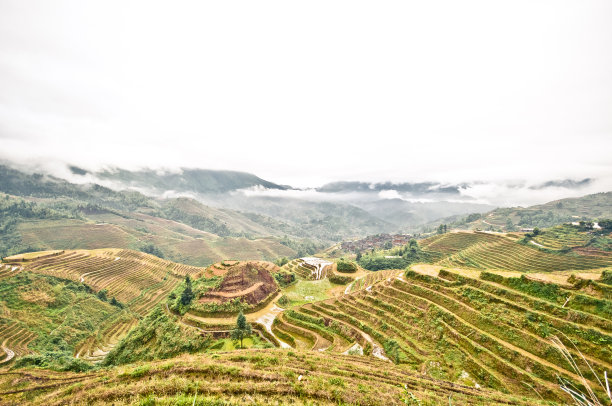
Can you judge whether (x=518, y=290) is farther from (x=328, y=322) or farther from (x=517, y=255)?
(x=517, y=255)

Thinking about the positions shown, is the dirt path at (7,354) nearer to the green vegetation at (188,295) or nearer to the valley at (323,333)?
the valley at (323,333)

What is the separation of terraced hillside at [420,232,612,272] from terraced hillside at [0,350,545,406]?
61.3m

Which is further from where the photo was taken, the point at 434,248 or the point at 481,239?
the point at 434,248

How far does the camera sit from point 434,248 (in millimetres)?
98750

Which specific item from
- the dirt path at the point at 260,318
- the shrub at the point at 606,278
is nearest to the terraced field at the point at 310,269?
the dirt path at the point at 260,318

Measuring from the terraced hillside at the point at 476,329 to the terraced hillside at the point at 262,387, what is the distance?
3612 mm

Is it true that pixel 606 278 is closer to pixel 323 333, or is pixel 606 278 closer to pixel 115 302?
pixel 323 333

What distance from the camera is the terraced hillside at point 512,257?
209 ft

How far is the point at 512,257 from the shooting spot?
69.6 meters

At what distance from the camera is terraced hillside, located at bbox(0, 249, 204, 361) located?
47094 mm

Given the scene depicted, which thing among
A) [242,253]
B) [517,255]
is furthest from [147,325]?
[242,253]

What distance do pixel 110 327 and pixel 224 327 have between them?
135 ft

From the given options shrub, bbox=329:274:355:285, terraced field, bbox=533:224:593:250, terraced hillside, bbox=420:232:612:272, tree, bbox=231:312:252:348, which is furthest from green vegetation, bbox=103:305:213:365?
terraced field, bbox=533:224:593:250

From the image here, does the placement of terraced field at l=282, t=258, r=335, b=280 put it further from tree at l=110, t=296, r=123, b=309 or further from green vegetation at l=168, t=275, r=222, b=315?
tree at l=110, t=296, r=123, b=309
